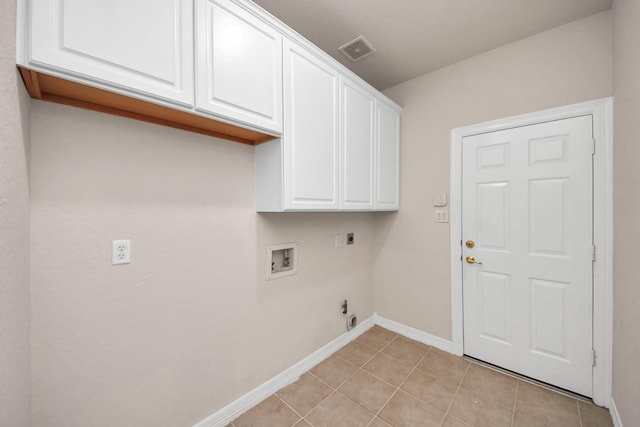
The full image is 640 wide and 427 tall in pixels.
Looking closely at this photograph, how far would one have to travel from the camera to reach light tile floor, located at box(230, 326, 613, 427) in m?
1.62

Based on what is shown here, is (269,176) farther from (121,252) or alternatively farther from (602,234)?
(602,234)

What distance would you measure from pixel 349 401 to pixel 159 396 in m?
1.22

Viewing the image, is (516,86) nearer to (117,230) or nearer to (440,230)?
(440,230)

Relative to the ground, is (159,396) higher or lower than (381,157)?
lower

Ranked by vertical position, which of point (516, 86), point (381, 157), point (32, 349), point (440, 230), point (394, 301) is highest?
point (516, 86)

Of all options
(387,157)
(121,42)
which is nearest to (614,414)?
(387,157)

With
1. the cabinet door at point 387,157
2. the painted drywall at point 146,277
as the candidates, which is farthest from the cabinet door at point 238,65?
the cabinet door at point 387,157

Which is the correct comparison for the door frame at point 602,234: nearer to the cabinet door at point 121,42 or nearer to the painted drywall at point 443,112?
the painted drywall at point 443,112

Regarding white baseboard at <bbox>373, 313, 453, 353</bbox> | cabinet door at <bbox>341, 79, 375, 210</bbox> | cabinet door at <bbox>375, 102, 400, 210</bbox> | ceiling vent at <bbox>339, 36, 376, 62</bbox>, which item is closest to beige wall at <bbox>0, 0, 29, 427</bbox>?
cabinet door at <bbox>341, 79, 375, 210</bbox>

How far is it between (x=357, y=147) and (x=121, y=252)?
1.75 m

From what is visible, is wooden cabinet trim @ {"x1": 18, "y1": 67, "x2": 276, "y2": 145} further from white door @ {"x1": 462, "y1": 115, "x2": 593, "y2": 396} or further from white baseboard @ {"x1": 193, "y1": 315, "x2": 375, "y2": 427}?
white door @ {"x1": 462, "y1": 115, "x2": 593, "y2": 396}

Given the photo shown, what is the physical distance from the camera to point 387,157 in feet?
8.16

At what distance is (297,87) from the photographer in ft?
5.35

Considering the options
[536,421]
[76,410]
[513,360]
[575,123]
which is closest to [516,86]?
[575,123]
